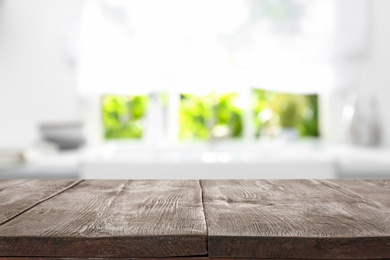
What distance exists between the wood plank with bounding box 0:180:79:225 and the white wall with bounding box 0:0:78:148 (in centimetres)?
211

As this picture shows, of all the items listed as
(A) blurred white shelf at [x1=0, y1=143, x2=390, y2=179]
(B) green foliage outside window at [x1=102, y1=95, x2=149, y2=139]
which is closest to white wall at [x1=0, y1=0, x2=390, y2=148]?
(B) green foliage outside window at [x1=102, y1=95, x2=149, y2=139]

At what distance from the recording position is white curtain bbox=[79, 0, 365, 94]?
10.5ft

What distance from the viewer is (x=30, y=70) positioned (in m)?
3.26

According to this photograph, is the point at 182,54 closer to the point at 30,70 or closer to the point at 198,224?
the point at 30,70

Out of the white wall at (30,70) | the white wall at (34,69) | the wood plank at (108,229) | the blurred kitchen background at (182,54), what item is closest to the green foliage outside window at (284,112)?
the blurred kitchen background at (182,54)

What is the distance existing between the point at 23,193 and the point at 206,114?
94.6 inches

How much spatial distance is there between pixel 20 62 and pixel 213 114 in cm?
120

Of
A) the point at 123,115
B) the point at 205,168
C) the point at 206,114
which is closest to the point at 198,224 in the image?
the point at 205,168

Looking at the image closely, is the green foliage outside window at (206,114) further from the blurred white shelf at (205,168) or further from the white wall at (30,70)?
the blurred white shelf at (205,168)

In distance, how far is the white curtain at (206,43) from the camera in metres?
3.21

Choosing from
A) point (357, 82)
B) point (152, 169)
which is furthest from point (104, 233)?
point (357, 82)

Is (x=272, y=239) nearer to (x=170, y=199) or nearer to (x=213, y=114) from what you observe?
(x=170, y=199)

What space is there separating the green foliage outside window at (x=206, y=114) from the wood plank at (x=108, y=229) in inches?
97.3

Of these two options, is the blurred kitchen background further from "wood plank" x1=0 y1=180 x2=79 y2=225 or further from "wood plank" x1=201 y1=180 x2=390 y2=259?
"wood plank" x1=201 y1=180 x2=390 y2=259
